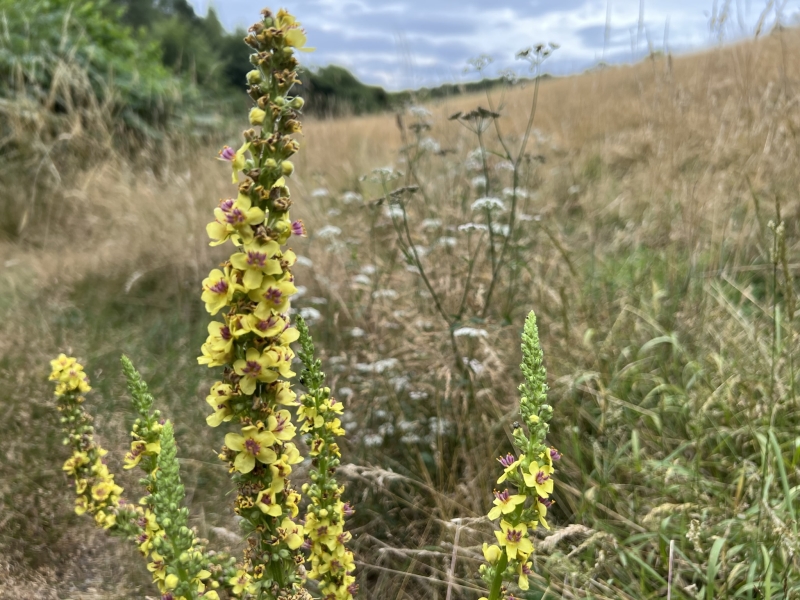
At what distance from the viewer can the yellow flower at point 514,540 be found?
1149 mm

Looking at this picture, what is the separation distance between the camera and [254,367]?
1103mm

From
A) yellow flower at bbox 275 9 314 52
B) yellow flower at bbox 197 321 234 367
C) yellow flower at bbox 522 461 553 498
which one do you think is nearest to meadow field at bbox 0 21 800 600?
yellow flower at bbox 522 461 553 498

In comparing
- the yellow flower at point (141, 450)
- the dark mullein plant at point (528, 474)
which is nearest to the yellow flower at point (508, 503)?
the dark mullein plant at point (528, 474)

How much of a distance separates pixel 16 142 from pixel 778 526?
8263 mm

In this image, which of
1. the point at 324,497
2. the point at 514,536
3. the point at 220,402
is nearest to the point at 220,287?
the point at 220,402

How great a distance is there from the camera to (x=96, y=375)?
3.33m

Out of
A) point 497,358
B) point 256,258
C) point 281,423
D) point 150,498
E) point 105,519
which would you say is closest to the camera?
point 256,258

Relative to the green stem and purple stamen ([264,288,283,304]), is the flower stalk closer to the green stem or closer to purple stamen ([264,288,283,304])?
purple stamen ([264,288,283,304])

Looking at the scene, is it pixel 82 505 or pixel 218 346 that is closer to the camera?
pixel 218 346

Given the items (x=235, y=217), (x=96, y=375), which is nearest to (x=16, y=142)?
(x=96, y=375)

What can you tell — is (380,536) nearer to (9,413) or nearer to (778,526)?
(778,526)

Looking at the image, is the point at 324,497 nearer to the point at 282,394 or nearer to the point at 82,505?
the point at 282,394

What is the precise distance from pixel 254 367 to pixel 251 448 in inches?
6.6

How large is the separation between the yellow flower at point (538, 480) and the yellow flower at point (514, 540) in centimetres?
10
